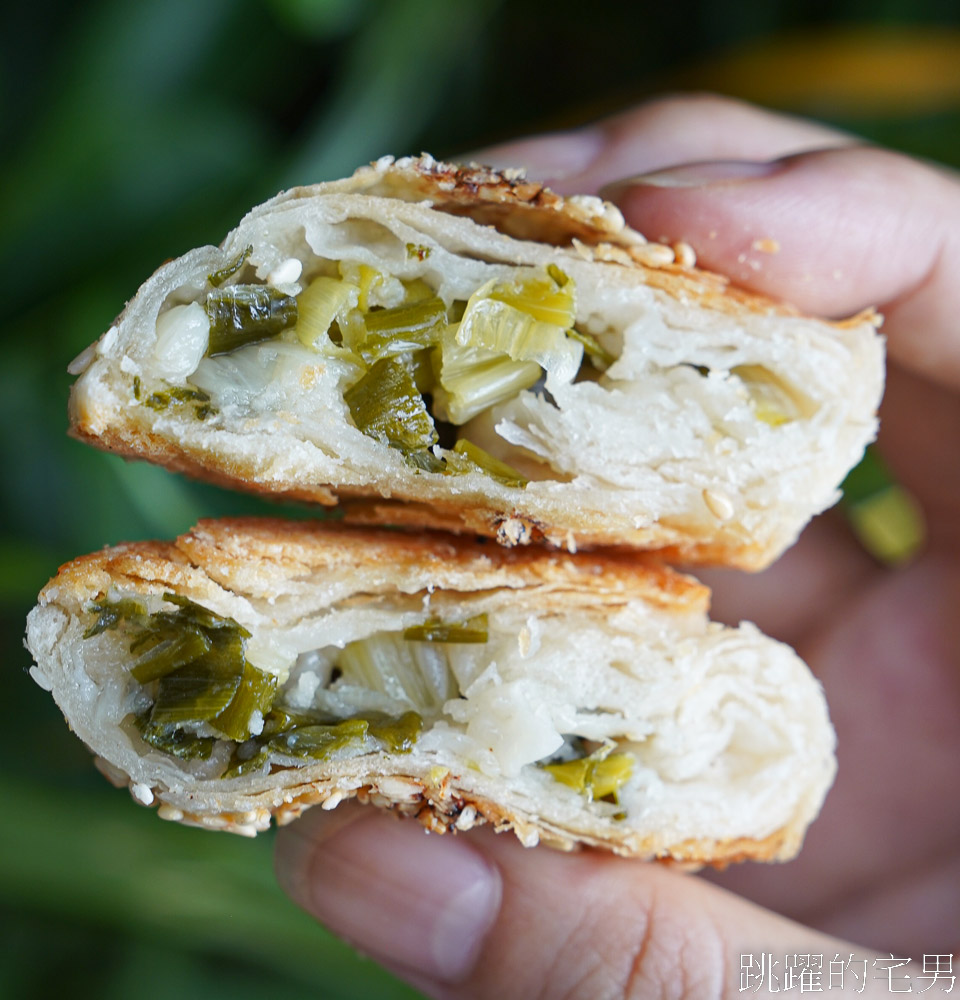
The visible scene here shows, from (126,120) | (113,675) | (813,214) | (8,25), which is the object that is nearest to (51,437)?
Answer: (126,120)

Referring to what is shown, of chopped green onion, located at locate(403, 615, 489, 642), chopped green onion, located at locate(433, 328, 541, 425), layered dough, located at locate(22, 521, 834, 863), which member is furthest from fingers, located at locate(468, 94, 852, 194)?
chopped green onion, located at locate(403, 615, 489, 642)

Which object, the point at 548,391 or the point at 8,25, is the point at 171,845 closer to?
the point at 548,391

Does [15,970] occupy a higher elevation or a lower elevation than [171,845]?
lower

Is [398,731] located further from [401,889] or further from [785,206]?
[785,206]

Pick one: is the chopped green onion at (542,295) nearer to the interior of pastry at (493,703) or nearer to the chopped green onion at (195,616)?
the interior of pastry at (493,703)

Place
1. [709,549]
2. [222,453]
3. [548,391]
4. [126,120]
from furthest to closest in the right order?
[126,120] < [709,549] < [548,391] < [222,453]

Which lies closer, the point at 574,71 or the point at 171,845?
the point at 171,845

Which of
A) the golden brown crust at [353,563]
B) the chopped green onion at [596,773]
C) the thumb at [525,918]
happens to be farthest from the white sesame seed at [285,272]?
the thumb at [525,918]
